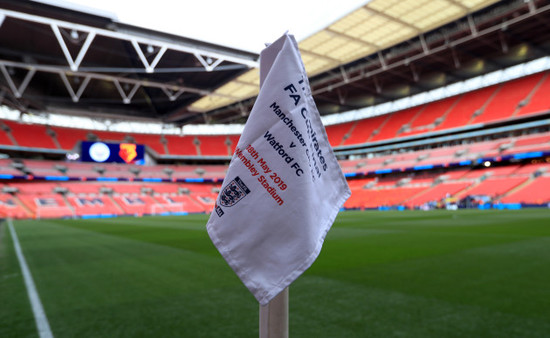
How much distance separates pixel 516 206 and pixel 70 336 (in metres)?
30.6

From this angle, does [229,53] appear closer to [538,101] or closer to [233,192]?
[233,192]

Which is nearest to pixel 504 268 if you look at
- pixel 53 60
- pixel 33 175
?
pixel 53 60

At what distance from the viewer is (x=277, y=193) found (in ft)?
4.08

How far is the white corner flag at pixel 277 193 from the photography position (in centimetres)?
121

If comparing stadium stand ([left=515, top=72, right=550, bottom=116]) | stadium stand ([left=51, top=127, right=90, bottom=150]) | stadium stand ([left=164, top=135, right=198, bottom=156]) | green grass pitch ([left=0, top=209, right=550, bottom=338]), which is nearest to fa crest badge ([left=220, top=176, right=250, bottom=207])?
green grass pitch ([left=0, top=209, right=550, bottom=338])

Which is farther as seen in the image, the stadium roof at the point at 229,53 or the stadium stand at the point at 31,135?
the stadium stand at the point at 31,135

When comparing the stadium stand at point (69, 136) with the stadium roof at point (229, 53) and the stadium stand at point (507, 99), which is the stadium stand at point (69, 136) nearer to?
the stadium roof at point (229, 53)

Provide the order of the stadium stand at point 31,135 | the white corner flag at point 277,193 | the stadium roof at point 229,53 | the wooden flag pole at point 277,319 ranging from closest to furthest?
the white corner flag at point 277,193
the wooden flag pole at point 277,319
the stadium roof at point 229,53
the stadium stand at point 31,135

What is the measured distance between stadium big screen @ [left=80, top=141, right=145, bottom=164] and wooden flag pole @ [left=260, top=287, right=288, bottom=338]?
146 feet

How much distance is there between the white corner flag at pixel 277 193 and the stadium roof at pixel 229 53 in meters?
20.6

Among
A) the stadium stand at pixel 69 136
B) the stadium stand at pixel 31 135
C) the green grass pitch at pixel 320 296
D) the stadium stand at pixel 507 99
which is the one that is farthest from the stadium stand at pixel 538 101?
the stadium stand at pixel 31 135

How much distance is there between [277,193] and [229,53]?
22.7 m

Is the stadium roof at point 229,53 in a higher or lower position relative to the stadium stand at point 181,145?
higher

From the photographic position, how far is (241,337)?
2.60m
